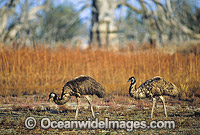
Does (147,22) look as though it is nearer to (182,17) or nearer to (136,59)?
(182,17)

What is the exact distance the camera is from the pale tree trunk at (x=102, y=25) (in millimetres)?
22922

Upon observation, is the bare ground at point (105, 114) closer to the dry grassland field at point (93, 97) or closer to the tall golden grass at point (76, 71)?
the dry grassland field at point (93, 97)

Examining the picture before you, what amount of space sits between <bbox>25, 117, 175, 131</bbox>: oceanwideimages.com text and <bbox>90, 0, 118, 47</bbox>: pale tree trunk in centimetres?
1741

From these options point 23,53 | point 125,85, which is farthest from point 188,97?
point 23,53

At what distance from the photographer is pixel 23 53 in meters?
12.2

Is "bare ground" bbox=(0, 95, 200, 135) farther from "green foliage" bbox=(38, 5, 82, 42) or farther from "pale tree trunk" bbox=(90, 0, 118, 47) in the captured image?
"green foliage" bbox=(38, 5, 82, 42)

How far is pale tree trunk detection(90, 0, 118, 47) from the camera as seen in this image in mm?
22922

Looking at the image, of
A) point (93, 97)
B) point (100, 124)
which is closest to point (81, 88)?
point (100, 124)

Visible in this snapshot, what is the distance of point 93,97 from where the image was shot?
9172 mm

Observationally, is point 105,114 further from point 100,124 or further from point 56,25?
point 56,25

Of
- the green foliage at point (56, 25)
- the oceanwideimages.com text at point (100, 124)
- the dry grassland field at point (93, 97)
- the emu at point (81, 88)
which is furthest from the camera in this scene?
the green foliage at point (56, 25)

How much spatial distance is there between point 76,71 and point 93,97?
11.8 ft

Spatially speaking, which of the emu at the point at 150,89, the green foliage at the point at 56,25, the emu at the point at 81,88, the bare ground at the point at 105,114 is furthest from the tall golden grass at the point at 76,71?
the green foliage at the point at 56,25

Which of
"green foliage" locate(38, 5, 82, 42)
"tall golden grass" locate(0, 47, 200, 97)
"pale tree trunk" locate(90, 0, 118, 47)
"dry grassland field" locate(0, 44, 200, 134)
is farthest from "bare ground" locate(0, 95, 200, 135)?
"green foliage" locate(38, 5, 82, 42)
